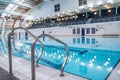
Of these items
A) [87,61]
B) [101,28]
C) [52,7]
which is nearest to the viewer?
[87,61]

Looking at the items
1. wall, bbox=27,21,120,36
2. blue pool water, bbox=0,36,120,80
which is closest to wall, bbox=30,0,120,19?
wall, bbox=27,21,120,36

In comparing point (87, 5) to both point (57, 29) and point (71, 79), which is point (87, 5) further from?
point (71, 79)

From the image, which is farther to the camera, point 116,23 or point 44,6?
point 44,6

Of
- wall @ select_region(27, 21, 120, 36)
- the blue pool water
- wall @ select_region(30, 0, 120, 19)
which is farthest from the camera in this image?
wall @ select_region(30, 0, 120, 19)

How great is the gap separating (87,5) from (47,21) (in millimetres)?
7190

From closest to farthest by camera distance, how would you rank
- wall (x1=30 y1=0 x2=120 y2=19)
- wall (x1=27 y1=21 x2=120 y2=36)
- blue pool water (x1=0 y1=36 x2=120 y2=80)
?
blue pool water (x1=0 y1=36 x2=120 y2=80) < wall (x1=27 y1=21 x2=120 y2=36) < wall (x1=30 y1=0 x2=120 y2=19)

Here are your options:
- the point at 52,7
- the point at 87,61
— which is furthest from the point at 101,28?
the point at 52,7

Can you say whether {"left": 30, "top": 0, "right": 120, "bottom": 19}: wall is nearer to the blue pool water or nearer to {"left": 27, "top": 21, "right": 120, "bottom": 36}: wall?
{"left": 27, "top": 21, "right": 120, "bottom": 36}: wall

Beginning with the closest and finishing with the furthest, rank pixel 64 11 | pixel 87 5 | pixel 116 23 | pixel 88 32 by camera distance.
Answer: pixel 116 23 < pixel 88 32 < pixel 87 5 < pixel 64 11

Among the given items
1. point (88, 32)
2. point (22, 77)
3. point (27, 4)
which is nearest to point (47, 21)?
point (27, 4)

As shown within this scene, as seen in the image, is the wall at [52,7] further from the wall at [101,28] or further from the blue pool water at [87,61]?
the blue pool water at [87,61]

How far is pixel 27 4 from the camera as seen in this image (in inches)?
640

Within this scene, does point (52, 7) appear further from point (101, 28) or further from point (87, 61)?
point (87, 61)

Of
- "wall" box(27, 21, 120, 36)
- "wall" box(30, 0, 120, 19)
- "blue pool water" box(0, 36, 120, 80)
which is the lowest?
"blue pool water" box(0, 36, 120, 80)
